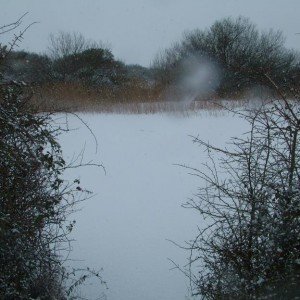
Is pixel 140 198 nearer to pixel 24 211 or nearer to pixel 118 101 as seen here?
pixel 24 211

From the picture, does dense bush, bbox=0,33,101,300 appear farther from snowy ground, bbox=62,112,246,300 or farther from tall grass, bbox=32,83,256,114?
tall grass, bbox=32,83,256,114

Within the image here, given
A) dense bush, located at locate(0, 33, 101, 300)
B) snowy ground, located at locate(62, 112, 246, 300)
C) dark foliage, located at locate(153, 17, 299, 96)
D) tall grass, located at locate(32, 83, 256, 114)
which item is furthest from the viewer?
dark foliage, located at locate(153, 17, 299, 96)

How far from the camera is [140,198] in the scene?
20.6 feet

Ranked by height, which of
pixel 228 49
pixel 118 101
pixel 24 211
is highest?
pixel 228 49

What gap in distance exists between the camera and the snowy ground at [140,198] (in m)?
4.35

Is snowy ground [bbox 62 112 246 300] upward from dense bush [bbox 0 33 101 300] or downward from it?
upward

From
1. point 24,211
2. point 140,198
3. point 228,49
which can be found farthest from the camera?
point 228,49

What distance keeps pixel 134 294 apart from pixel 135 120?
666cm

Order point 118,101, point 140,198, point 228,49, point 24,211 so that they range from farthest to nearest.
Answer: point 228,49 < point 118,101 < point 140,198 < point 24,211

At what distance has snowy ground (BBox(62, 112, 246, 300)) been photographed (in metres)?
4.35

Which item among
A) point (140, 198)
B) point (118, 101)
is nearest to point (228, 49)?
point (118, 101)

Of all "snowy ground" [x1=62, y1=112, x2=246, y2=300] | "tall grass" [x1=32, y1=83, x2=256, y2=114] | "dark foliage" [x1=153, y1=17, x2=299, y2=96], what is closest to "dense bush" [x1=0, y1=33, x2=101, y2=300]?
"snowy ground" [x1=62, y1=112, x2=246, y2=300]

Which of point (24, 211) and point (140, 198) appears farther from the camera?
point (140, 198)

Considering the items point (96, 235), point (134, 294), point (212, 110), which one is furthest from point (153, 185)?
point (212, 110)
